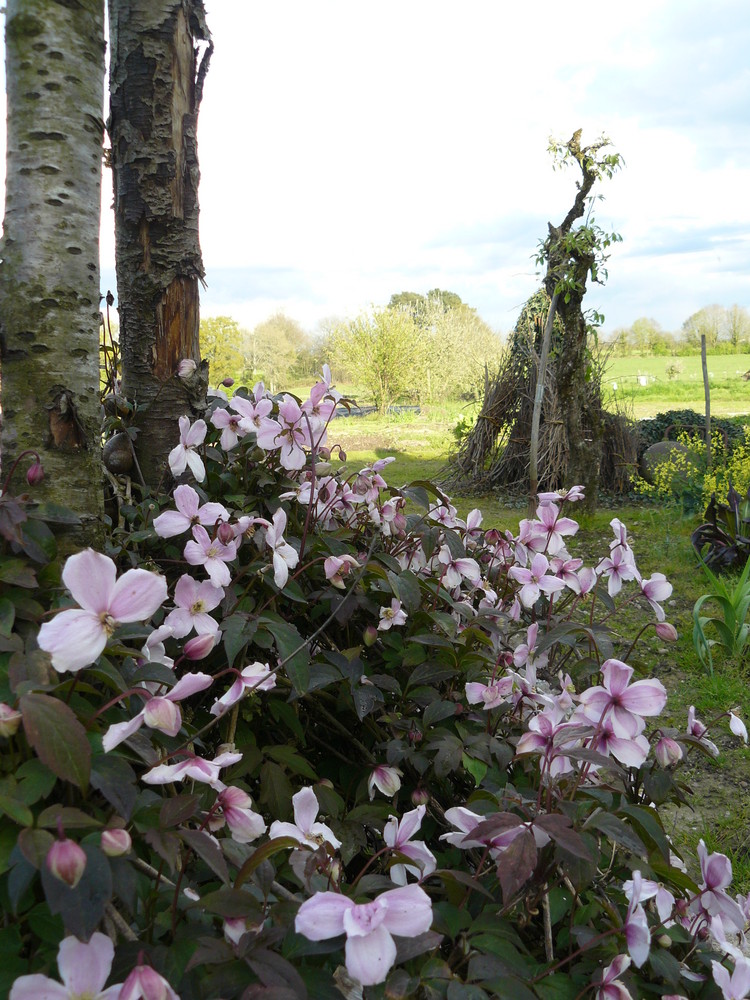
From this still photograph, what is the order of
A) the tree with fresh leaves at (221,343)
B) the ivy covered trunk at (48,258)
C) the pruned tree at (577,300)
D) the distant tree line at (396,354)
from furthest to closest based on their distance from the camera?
the distant tree line at (396,354)
the tree with fresh leaves at (221,343)
the pruned tree at (577,300)
the ivy covered trunk at (48,258)

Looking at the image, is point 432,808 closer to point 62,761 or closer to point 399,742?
point 399,742

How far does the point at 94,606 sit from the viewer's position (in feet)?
2.12

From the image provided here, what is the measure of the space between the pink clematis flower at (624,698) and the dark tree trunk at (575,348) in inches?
201

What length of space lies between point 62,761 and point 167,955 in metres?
0.21

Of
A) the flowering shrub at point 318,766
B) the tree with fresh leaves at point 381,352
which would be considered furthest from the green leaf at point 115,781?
the tree with fresh leaves at point 381,352

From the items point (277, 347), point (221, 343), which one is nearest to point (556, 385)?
point (221, 343)

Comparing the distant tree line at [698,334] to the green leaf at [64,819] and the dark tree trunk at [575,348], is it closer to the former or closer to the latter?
the dark tree trunk at [575,348]

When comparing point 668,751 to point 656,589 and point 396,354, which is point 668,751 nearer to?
point 656,589

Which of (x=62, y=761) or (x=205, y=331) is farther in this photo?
(x=205, y=331)

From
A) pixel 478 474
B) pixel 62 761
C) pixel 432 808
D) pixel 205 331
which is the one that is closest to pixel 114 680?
pixel 62 761

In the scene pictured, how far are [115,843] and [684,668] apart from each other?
3.53 metres

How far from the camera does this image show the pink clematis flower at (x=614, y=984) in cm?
75

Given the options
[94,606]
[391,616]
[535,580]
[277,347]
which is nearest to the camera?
[94,606]

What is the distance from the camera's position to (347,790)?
121 cm
